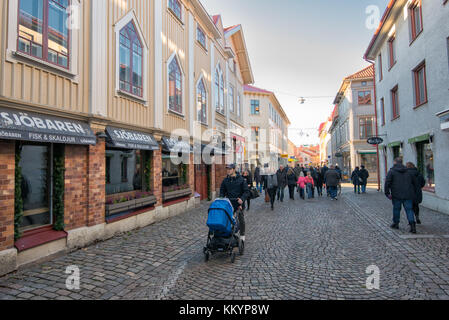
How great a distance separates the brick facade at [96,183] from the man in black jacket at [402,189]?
727 centimetres

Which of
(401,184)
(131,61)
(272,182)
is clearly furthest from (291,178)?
(131,61)

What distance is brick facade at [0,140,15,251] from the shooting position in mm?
4562

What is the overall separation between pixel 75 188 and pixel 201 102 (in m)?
8.70

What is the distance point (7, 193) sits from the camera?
15.3 feet

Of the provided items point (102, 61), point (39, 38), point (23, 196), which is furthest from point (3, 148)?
point (102, 61)

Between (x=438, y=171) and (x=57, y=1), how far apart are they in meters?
12.3

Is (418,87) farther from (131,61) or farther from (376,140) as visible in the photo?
(131,61)

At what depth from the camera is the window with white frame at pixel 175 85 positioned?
10.7 m

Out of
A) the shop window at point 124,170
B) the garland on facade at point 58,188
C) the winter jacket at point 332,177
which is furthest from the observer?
the winter jacket at point 332,177

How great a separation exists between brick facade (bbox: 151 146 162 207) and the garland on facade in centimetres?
347

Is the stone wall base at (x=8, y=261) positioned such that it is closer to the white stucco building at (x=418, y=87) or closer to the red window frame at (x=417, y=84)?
the white stucco building at (x=418, y=87)

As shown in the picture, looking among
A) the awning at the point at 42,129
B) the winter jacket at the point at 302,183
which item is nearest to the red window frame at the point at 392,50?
the winter jacket at the point at 302,183

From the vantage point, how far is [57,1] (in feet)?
19.3

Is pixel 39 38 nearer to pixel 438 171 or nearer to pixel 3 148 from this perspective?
pixel 3 148
